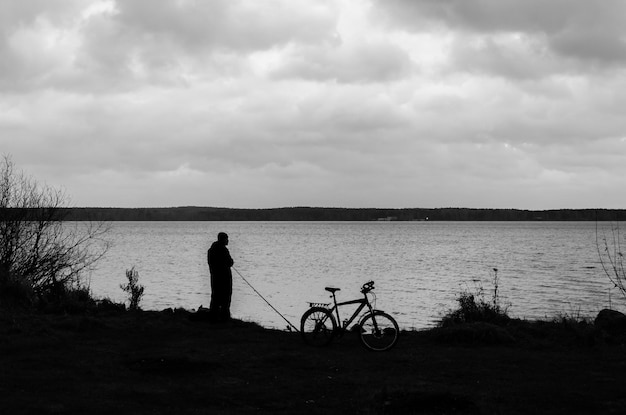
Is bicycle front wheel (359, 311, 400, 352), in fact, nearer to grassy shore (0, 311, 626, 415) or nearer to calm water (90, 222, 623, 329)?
grassy shore (0, 311, 626, 415)

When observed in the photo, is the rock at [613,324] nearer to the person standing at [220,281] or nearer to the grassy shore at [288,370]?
the grassy shore at [288,370]

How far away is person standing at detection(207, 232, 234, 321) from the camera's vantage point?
15727 mm

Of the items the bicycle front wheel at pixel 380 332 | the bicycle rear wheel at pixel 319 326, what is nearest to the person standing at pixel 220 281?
the bicycle rear wheel at pixel 319 326

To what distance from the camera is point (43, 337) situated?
516 inches

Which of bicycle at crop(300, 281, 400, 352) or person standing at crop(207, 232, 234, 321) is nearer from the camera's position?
bicycle at crop(300, 281, 400, 352)

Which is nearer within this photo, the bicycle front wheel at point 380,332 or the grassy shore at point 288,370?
the grassy shore at point 288,370

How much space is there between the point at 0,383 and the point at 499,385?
7319 mm

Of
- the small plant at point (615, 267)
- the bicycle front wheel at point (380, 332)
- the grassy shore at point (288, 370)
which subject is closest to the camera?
the grassy shore at point (288, 370)

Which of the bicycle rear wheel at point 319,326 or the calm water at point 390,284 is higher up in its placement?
the bicycle rear wheel at point 319,326

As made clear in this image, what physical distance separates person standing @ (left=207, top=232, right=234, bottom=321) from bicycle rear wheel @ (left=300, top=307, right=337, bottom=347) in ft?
9.09

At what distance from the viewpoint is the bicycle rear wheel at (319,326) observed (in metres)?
13.4

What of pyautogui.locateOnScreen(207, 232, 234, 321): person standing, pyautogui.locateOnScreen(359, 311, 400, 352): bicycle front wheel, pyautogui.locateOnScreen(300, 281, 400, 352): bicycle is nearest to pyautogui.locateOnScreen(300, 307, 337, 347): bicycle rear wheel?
pyautogui.locateOnScreen(300, 281, 400, 352): bicycle

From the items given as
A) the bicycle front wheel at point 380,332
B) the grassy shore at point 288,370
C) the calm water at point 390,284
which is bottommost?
the calm water at point 390,284

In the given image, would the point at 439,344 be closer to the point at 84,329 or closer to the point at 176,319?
the point at 176,319
